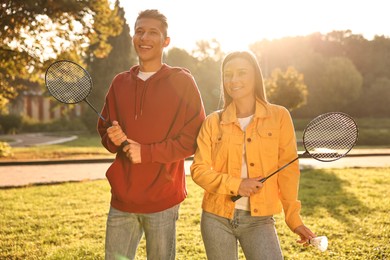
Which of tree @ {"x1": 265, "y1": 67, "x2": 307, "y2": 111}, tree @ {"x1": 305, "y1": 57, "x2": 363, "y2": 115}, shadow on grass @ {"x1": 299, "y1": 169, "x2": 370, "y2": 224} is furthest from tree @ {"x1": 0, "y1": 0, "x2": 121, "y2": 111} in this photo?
tree @ {"x1": 305, "y1": 57, "x2": 363, "y2": 115}

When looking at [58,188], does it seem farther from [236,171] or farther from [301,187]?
[236,171]

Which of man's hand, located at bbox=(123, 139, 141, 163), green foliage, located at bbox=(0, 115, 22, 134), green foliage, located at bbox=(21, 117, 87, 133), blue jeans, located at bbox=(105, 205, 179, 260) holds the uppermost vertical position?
man's hand, located at bbox=(123, 139, 141, 163)

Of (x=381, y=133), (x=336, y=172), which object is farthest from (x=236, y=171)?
(x=381, y=133)

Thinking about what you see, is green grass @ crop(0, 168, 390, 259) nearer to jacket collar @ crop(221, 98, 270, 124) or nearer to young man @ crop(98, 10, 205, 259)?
young man @ crop(98, 10, 205, 259)

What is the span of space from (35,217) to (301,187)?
5772 mm

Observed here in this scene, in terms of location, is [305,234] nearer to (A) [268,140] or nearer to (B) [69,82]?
(A) [268,140]

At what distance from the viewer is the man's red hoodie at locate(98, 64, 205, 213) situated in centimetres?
298

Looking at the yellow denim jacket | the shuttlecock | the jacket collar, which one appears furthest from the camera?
the jacket collar

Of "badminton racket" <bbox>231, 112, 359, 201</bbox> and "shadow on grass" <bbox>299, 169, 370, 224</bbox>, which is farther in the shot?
"shadow on grass" <bbox>299, 169, 370, 224</bbox>

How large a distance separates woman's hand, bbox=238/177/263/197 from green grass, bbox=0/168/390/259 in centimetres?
272

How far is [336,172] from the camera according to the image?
1248 centimetres

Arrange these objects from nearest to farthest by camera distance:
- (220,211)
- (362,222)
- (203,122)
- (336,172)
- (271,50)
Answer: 1. (220,211)
2. (203,122)
3. (362,222)
4. (336,172)
5. (271,50)

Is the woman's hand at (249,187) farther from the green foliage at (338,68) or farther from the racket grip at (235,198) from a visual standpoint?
the green foliage at (338,68)

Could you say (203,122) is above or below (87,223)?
above
